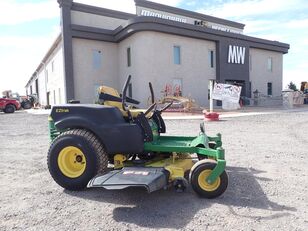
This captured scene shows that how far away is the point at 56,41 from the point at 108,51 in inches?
214

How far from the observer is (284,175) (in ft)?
16.4

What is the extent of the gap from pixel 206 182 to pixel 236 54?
2588cm

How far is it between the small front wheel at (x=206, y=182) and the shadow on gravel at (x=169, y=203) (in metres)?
0.09

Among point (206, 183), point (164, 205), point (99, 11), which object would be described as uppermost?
point (99, 11)

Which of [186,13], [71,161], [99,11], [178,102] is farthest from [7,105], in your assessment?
[71,161]

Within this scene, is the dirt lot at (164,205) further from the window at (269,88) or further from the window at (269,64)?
the window at (269,64)

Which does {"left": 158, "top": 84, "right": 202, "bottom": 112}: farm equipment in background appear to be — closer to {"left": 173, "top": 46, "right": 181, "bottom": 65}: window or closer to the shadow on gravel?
{"left": 173, "top": 46, "right": 181, "bottom": 65}: window

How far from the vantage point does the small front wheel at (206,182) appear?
3.90 metres

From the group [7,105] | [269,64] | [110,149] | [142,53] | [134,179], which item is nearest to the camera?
[134,179]

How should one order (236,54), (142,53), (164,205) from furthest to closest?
1. (236,54)
2. (142,53)
3. (164,205)

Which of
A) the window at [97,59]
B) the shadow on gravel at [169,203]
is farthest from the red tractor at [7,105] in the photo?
the shadow on gravel at [169,203]

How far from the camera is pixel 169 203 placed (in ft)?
12.7

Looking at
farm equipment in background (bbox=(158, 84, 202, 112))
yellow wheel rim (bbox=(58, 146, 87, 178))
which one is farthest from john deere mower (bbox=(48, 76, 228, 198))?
farm equipment in background (bbox=(158, 84, 202, 112))

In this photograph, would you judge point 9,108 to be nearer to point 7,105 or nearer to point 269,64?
point 7,105
